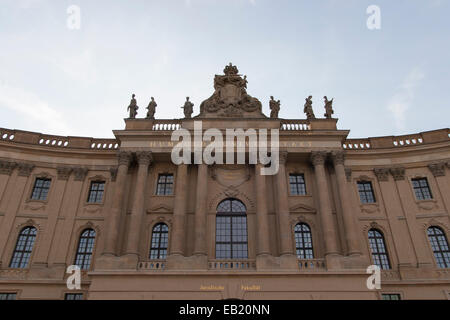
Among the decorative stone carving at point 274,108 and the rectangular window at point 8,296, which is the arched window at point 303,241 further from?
the rectangular window at point 8,296

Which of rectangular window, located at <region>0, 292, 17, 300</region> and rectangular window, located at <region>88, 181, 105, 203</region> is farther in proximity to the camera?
rectangular window, located at <region>88, 181, 105, 203</region>

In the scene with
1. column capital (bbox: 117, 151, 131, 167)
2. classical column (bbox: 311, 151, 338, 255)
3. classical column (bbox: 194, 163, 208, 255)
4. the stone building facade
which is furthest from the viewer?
column capital (bbox: 117, 151, 131, 167)

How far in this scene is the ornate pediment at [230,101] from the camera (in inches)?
1230

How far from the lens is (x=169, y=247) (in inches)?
1056

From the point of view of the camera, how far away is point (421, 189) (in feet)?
99.4

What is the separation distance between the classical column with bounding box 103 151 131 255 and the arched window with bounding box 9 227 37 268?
6.78 m

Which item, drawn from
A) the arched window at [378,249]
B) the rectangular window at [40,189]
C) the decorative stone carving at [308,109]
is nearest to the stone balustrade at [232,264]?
the arched window at [378,249]

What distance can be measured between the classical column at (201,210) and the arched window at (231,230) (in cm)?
189

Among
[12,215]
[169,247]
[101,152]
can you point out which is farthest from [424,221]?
[12,215]

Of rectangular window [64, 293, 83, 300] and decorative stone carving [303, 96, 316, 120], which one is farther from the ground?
decorative stone carving [303, 96, 316, 120]

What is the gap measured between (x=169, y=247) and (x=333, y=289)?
1161cm

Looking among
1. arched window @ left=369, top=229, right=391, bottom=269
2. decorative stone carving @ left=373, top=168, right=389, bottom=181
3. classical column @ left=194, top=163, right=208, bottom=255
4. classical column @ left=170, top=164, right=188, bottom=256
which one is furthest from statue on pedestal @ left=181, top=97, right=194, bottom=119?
arched window @ left=369, top=229, right=391, bottom=269

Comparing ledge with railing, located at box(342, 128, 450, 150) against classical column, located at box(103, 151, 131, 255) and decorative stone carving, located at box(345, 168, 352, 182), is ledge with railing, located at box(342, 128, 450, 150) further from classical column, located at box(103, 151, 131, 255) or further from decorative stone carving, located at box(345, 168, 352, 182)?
classical column, located at box(103, 151, 131, 255)

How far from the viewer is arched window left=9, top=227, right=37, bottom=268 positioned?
89.4 feet
